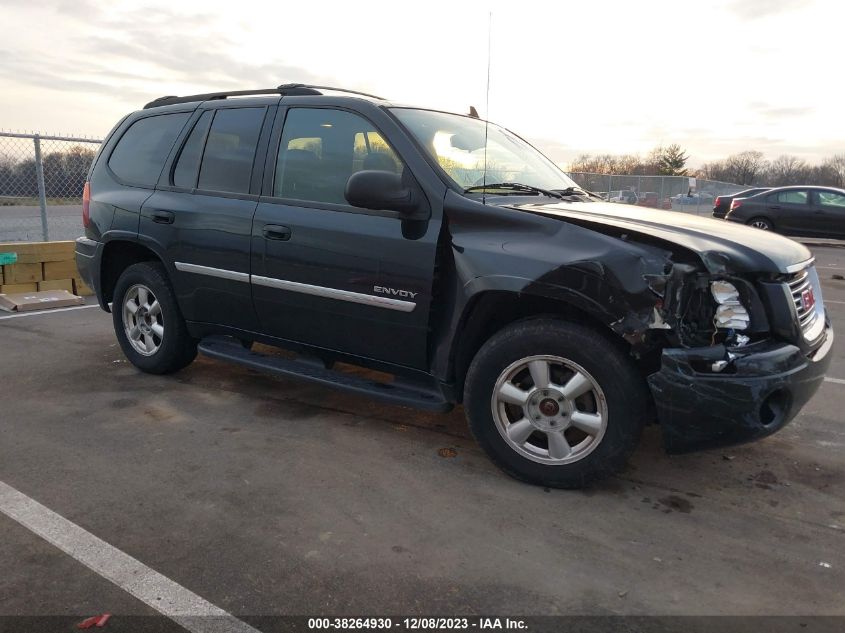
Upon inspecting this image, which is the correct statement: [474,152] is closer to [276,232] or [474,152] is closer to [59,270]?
[276,232]

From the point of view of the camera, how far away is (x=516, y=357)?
10.2 ft

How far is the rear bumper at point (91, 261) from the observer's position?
16.1 ft

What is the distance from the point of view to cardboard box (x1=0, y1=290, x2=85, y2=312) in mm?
7164

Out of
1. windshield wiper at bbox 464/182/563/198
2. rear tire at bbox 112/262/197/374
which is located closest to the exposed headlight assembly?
windshield wiper at bbox 464/182/563/198

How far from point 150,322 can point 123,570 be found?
2.63m

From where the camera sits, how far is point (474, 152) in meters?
3.89

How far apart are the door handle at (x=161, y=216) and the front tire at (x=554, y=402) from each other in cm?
237

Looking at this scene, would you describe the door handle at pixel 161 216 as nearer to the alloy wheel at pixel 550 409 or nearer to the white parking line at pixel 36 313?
the alloy wheel at pixel 550 409


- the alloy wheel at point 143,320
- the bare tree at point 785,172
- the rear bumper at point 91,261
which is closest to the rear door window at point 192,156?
the alloy wheel at point 143,320

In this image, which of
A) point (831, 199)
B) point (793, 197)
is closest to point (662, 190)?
point (793, 197)

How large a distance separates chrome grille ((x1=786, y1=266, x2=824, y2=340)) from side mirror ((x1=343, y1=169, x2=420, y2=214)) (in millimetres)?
1786

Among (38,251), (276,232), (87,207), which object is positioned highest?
(87,207)

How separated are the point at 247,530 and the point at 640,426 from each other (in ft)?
5.76

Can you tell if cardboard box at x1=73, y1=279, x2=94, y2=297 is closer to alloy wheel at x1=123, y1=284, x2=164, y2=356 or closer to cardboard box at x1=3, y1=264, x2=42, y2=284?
cardboard box at x1=3, y1=264, x2=42, y2=284
